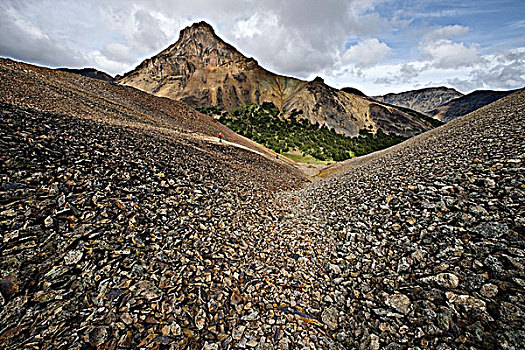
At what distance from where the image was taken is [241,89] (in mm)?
113625

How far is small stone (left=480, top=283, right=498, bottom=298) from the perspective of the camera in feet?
11.7

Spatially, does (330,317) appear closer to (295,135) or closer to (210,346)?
(210,346)

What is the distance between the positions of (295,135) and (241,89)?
53.5 meters

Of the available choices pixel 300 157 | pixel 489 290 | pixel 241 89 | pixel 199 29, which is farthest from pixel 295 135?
pixel 199 29

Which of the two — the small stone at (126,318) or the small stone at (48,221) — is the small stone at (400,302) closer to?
the small stone at (126,318)

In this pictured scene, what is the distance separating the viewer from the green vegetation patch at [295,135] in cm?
6200

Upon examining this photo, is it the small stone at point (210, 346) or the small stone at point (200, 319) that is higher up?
the small stone at point (200, 319)

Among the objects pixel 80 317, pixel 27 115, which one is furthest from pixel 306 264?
pixel 27 115

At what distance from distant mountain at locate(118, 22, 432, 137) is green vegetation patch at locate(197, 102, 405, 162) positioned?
5440 mm

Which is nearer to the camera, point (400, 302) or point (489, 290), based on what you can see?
point (489, 290)

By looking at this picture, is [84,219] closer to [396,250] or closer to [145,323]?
[145,323]

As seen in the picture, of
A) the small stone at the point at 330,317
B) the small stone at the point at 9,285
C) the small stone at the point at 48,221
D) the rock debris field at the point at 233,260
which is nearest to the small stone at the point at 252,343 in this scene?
the rock debris field at the point at 233,260

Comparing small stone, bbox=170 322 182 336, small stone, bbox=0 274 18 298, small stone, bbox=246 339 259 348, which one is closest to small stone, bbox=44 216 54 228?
small stone, bbox=0 274 18 298

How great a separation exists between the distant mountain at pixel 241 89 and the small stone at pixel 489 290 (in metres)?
96.6
